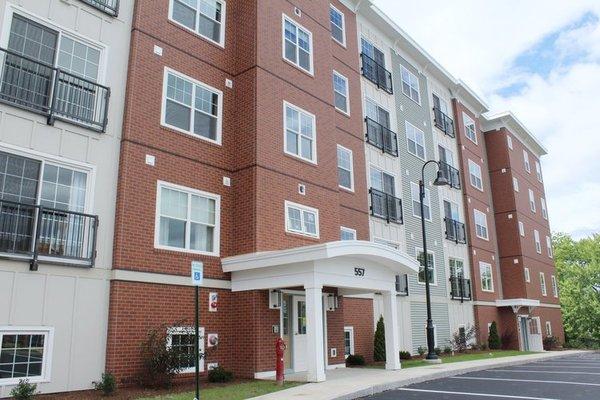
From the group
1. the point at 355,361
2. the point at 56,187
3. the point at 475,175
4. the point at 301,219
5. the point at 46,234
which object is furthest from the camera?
the point at 475,175

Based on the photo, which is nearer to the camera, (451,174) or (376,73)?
(376,73)

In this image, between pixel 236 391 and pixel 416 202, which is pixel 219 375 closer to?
pixel 236 391

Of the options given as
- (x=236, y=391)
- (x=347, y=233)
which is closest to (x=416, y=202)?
(x=347, y=233)

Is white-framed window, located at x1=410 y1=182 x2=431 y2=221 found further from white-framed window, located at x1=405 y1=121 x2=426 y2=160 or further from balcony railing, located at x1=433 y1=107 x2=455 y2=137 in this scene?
balcony railing, located at x1=433 y1=107 x2=455 y2=137

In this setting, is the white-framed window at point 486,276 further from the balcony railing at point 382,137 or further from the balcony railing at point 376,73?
the balcony railing at point 376,73

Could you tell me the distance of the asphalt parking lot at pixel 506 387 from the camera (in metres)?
11.7

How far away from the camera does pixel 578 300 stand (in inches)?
2189

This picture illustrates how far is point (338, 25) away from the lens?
77.5 ft

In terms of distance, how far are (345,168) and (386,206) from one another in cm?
342

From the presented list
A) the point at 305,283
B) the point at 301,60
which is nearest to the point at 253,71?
the point at 301,60

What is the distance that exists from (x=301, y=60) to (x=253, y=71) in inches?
117

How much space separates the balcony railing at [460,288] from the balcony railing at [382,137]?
8072mm

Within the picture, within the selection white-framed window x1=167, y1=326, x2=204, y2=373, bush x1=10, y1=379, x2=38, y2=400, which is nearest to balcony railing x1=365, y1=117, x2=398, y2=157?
white-framed window x1=167, y1=326, x2=204, y2=373

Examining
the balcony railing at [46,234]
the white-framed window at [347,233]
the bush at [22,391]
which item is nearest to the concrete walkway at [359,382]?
the bush at [22,391]
